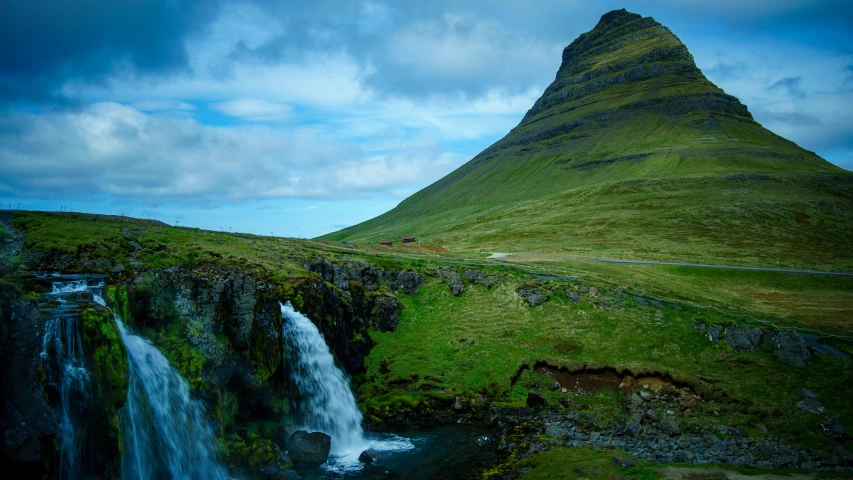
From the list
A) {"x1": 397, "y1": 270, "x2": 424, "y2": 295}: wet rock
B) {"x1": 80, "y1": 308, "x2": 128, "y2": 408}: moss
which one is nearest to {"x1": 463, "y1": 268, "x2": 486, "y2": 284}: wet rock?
{"x1": 397, "y1": 270, "x2": 424, "y2": 295}: wet rock

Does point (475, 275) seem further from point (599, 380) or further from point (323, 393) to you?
point (323, 393)

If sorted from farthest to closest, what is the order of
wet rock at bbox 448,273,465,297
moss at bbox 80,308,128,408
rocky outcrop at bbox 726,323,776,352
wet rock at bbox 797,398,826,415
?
wet rock at bbox 448,273,465,297 < rocky outcrop at bbox 726,323,776,352 < wet rock at bbox 797,398,826,415 < moss at bbox 80,308,128,408

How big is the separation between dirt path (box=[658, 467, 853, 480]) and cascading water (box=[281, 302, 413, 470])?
16826 mm

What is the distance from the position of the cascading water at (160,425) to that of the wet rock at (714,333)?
4201 cm

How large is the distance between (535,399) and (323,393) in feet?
55.5

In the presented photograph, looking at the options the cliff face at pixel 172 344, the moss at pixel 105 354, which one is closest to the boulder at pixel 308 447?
the cliff face at pixel 172 344

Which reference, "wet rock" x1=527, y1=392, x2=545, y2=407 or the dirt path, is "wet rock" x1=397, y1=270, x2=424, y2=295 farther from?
the dirt path

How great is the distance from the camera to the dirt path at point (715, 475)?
2523cm

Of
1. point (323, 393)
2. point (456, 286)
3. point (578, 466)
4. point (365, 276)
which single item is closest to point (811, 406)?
point (578, 466)

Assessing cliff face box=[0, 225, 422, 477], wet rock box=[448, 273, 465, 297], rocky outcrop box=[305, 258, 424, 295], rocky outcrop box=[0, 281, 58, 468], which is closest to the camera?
rocky outcrop box=[0, 281, 58, 468]

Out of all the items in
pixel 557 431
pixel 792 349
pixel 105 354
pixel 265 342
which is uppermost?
pixel 105 354

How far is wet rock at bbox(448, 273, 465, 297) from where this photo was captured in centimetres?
5838

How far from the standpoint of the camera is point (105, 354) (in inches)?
974

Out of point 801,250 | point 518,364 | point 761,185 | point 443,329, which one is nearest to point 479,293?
point 443,329
